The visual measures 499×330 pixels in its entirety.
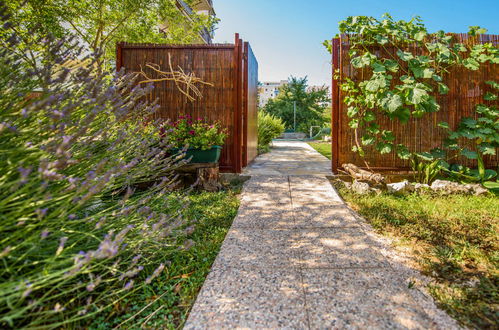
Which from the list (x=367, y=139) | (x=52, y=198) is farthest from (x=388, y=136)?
(x=52, y=198)

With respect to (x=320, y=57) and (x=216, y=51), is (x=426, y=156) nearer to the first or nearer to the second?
(x=320, y=57)

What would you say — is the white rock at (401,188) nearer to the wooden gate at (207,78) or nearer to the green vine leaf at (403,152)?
the green vine leaf at (403,152)

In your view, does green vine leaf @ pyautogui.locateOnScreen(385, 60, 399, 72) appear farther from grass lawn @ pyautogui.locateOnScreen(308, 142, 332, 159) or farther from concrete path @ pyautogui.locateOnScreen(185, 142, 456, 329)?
grass lawn @ pyautogui.locateOnScreen(308, 142, 332, 159)

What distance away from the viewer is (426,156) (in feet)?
13.1

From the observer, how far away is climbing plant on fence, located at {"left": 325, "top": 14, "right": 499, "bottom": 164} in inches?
151

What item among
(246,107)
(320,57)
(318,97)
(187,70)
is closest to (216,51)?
(187,70)

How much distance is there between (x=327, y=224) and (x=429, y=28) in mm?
3165

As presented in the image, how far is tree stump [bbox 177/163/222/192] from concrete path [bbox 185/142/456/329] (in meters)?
1.12

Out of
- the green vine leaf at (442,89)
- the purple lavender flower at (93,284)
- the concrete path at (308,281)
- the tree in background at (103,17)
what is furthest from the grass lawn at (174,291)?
the tree in background at (103,17)

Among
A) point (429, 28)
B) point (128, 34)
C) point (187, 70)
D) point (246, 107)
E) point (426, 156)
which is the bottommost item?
point (426, 156)

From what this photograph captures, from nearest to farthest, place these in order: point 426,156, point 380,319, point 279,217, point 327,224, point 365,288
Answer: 1. point 380,319
2. point 365,288
3. point 327,224
4. point 279,217
5. point 426,156

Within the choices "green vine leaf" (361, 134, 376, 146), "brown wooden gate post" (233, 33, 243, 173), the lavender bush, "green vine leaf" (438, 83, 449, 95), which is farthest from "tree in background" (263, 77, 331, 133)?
the lavender bush

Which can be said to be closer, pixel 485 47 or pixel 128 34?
pixel 485 47

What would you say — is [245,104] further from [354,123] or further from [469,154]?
[469,154]
